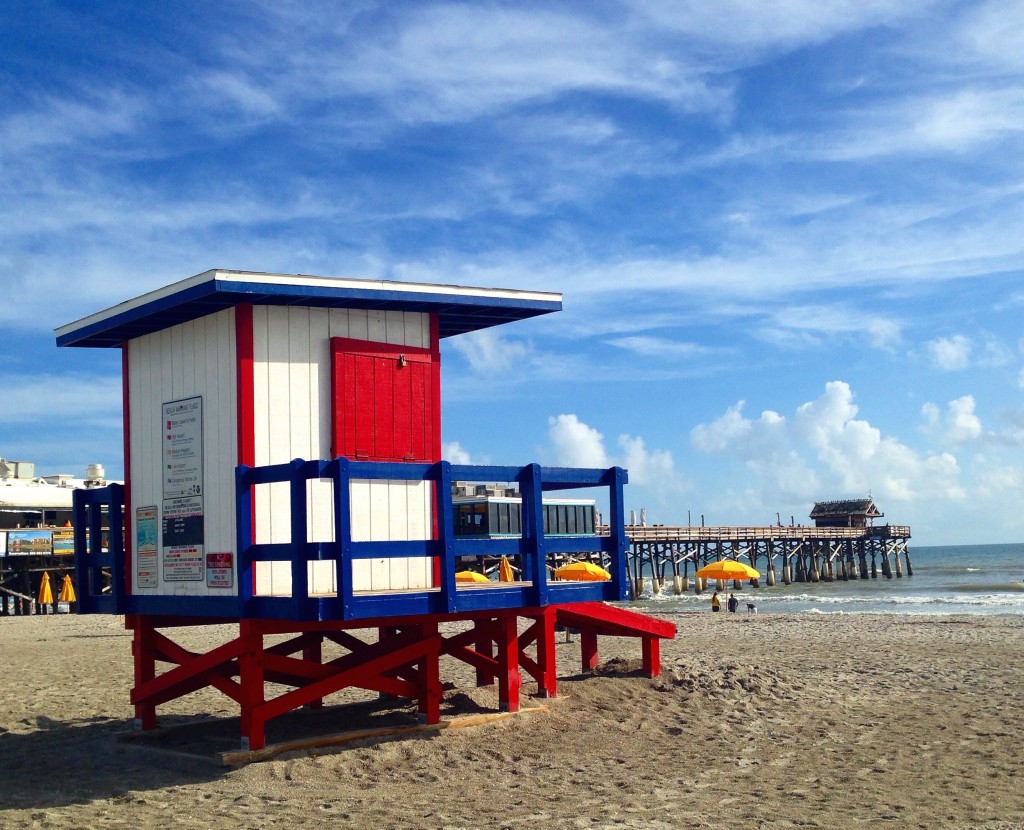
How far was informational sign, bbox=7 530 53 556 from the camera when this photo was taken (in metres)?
41.3

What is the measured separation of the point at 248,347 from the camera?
935 cm

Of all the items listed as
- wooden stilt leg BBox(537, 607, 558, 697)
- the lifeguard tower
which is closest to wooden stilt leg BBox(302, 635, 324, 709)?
the lifeguard tower

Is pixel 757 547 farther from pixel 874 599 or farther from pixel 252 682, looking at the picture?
pixel 252 682

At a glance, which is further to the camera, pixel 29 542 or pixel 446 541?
pixel 29 542

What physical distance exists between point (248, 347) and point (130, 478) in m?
2.30

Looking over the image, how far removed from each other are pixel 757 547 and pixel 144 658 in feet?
204

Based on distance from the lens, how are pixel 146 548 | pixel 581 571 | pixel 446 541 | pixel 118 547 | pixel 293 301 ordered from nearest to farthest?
pixel 446 541 → pixel 293 301 → pixel 146 548 → pixel 118 547 → pixel 581 571

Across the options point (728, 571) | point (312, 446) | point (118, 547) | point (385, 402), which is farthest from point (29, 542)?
point (312, 446)

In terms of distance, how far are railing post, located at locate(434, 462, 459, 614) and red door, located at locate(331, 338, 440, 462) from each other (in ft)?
3.73

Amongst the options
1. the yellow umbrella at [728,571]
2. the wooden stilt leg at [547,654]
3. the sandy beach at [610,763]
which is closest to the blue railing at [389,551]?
the wooden stilt leg at [547,654]

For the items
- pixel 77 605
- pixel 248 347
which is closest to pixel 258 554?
pixel 248 347

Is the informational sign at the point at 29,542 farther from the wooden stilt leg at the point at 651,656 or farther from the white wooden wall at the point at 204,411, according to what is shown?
the wooden stilt leg at the point at 651,656

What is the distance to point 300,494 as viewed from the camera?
8.28 metres

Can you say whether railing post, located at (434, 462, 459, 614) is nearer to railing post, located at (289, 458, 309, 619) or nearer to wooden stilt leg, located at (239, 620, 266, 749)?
railing post, located at (289, 458, 309, 619)
